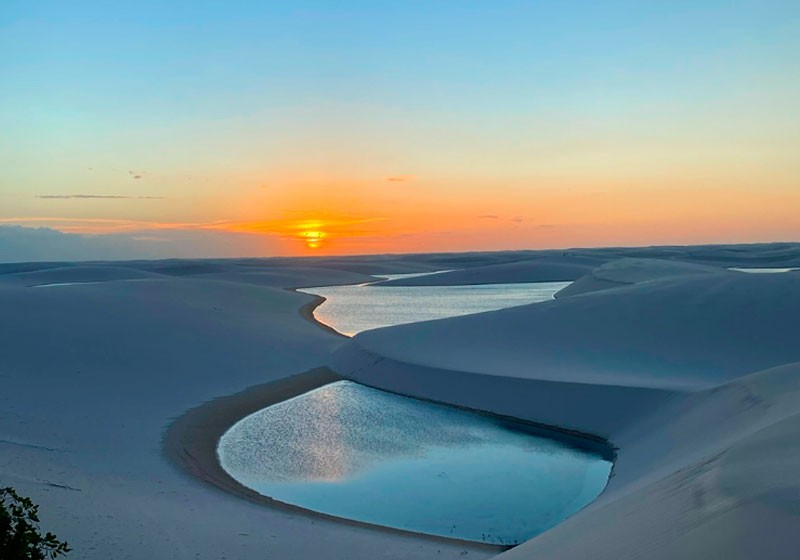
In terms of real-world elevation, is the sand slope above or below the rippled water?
above

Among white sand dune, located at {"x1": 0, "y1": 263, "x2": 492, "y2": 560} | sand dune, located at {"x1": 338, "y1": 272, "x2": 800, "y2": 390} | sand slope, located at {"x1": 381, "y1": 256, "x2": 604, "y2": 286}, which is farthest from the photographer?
sand slope, located at {"x1": 381, "y1": 256, "x2": 604, "y2": 286}

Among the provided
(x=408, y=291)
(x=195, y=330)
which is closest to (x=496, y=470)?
(x=195, y=330)

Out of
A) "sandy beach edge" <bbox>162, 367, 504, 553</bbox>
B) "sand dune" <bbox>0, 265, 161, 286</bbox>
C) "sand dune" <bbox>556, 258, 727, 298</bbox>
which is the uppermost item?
"sand dune" <bbox>556, 258, 727, 298</bbox>

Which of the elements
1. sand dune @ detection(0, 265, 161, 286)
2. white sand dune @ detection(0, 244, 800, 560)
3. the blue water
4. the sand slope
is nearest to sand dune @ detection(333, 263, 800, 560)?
white sand dune @ detection(0, 244, 800, 560)

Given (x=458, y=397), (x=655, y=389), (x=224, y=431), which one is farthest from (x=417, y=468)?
(x=655, y=389)

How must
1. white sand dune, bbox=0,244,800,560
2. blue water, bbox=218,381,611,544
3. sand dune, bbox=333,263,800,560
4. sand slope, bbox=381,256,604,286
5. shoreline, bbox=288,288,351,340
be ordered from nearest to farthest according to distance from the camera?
sand dune, bbox=333,263,800,560, white sand dune, bbox=0,244,800,560, blue water, bbox=218,381,611,544, shoreline, bbox=288,288,351,340, sand slope, bbox=381,256,604,286

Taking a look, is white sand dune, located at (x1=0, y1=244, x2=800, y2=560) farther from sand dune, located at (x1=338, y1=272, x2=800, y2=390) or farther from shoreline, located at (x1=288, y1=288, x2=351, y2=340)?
shoreline, located at (x1=288, y1=288, x2=351, y2=340)

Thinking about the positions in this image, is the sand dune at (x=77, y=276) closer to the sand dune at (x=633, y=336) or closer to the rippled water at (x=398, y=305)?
the rippled water at (x=398, y=305)

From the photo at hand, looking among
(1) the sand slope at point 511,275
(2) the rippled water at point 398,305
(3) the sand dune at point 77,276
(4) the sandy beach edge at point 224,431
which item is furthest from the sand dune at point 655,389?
(3) the sand dune at point 77,276
